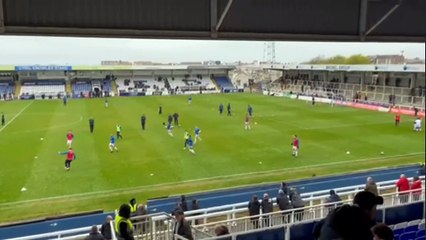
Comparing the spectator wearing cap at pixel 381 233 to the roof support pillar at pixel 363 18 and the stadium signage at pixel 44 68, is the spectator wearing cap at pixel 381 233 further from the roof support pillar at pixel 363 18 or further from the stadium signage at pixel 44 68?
the stadium signage at pixel 44 68

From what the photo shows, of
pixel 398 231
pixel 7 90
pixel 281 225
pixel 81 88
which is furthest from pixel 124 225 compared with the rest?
pixel 81 88

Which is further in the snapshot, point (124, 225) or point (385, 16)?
point (385, 16)

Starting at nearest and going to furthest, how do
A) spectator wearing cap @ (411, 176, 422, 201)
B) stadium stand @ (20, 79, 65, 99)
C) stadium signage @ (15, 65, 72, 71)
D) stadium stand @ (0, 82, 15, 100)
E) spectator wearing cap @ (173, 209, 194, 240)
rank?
1. spectator wearing cap @ (173, 209, 194, 240)
2. spectator wearing cap @ (411, 176, 422, 201)
3. stadium stand @ (0, 82, 15, 100)
4. stadium stand @ (20, 79, 65, 99)
5. stadium signage @ (15, 65, 72, 71)

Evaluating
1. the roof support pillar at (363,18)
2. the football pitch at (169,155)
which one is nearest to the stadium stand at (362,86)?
the football pitch at (169,155)

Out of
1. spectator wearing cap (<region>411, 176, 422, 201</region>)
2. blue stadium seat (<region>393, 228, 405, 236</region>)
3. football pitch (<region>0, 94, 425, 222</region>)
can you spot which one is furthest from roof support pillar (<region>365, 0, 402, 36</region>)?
football pitch (<region>0, 94, 425, 222</region>)

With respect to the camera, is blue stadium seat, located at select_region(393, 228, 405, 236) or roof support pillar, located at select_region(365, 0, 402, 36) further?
roof support pillar, located at select_region(365, 0, 402, 36)

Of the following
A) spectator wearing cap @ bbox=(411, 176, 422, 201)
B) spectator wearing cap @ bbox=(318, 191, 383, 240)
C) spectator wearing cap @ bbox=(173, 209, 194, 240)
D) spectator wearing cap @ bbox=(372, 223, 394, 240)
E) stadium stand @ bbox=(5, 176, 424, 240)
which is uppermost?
spectator wearing cap @ bbox=(318, 191, 383, 240)

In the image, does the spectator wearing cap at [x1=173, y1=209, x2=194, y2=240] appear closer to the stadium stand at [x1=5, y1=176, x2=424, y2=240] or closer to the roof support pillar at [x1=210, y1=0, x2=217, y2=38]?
the stadium stand at [x1=5, y1=176, x2=424, y2=240]

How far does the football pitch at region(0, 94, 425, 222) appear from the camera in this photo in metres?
15.1

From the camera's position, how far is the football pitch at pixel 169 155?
15.1m

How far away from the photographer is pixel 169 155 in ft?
67.0

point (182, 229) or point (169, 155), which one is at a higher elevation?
point (182, 229)

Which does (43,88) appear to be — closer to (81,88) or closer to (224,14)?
(81,88)

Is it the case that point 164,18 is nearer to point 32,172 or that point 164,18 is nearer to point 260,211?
point 260,211
